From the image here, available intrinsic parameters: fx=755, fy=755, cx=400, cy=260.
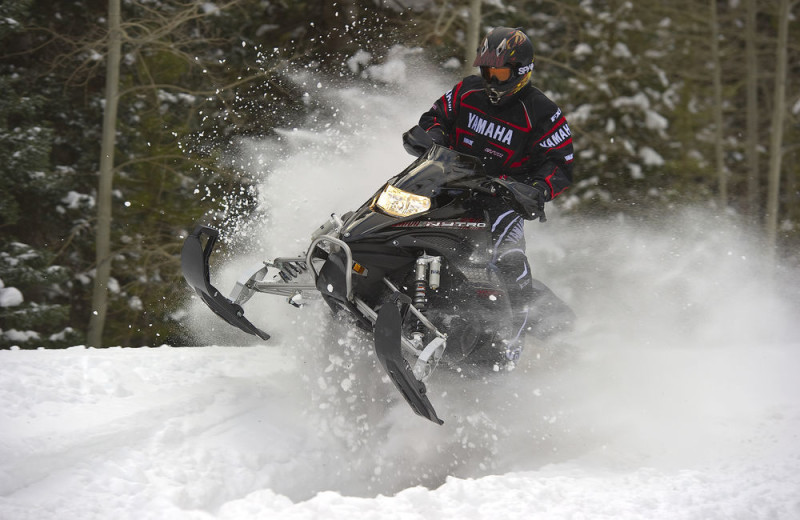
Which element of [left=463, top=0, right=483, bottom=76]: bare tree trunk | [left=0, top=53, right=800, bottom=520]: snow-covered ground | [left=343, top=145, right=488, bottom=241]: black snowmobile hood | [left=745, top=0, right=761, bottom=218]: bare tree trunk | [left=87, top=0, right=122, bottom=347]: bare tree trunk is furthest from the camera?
[left=745, top=0, right=761, bottom=218]: bare tree trunk

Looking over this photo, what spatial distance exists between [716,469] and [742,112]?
48.1 ft

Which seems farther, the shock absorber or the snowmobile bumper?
the snowmobile bumper

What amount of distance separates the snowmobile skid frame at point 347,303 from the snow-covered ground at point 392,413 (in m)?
0.53

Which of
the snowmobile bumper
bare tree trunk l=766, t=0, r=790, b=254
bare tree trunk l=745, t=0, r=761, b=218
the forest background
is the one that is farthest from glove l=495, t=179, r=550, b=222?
bare tree trunk l=745, t=0, r=761, b=218

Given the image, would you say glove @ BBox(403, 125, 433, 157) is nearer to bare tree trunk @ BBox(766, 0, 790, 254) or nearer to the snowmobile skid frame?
the snowmobile skid frame

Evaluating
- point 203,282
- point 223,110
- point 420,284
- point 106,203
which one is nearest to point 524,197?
point 420,284

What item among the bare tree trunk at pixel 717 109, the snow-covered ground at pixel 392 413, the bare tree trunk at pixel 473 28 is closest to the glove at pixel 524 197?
the snow-covered ground at pixel 392 413

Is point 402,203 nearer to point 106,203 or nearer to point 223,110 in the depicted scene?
point 223,110

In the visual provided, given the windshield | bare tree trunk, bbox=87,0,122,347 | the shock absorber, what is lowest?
bare tree trunk, bbox=87,0,122,347

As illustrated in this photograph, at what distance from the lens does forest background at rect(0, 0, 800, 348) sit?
464 inches

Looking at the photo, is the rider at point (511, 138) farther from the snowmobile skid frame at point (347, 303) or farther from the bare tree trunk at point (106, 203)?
the bare tree trunk at point (106, 203)

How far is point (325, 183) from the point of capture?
702 centimetres

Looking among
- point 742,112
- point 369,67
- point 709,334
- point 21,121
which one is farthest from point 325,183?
point 742,112

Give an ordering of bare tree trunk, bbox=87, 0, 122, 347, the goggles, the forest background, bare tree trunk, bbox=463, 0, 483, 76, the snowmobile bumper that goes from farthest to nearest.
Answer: bare tree trunk, bbox=87, 0, 122, 347 < the forest background < bare tree trunk, bbox=463, 0, 483, 76 < the goggles < the snowmobile bumper
